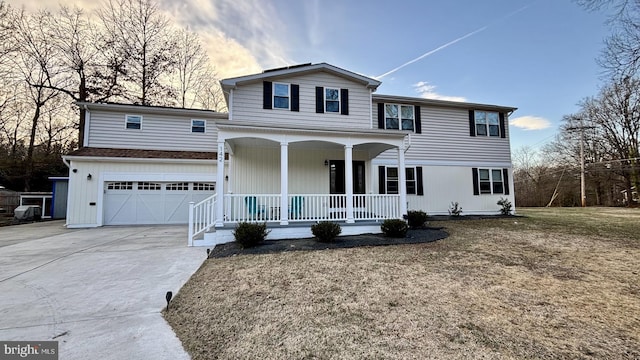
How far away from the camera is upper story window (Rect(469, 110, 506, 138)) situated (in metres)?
13.6

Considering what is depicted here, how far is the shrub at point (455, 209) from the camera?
12724 mm

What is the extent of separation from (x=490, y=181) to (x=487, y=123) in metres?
2.99

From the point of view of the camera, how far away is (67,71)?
57.2 feet

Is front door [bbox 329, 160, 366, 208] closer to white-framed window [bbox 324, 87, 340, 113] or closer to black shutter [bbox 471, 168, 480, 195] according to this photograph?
white-framed window [bbox 324, 87, 340, 113]

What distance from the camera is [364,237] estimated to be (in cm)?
797

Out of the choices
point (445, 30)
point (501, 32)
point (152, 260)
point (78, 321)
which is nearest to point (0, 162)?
point (152, 260)

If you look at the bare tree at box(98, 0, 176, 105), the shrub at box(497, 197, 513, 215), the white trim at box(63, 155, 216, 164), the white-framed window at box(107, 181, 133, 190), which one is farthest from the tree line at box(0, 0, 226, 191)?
the shrub at box(497, 197, 513, 215)

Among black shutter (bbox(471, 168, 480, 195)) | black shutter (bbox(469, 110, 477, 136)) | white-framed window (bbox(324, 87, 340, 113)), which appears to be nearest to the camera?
white-framed window (bbox(324, 87, 340, 113))

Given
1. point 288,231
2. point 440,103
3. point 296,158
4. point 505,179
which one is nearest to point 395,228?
point 288,231

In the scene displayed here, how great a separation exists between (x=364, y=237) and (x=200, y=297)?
496 cm

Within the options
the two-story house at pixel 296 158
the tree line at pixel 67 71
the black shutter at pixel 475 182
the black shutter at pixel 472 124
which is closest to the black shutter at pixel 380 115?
the two-story house at pixel 296 158

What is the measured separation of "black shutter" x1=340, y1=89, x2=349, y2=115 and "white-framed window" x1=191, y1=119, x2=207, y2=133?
25.3ft

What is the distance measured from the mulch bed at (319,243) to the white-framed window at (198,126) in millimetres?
9088

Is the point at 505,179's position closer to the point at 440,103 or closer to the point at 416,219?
the point at 440,103
